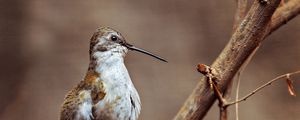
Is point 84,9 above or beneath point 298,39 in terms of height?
above

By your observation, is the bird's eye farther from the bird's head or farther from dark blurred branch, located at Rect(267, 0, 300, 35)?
dark blurred branch, located at Rect(267, 0, 300, 35)

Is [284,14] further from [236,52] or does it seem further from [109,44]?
[109,44]

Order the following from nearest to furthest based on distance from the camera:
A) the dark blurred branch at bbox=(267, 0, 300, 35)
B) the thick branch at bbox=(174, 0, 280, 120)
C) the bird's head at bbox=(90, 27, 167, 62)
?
the thick branch at bbox=(174, 0, 280, 120), the dark blurred branch at bbox=(267, 0, 300, 35), the bird's head at bbox=(90, 27, 167, 62)

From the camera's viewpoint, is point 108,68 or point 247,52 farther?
point 108,68

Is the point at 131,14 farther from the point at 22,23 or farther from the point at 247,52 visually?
the point at 247,52

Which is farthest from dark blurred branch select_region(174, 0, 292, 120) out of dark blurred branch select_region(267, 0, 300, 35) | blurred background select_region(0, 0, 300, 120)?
blurred background select_region(0, 0, 300, 120)

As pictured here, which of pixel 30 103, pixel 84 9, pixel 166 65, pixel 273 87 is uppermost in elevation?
pixel 84 9

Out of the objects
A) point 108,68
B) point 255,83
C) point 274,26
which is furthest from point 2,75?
point 274,26

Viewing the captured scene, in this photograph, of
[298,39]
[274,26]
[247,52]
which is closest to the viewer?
[247,52]
